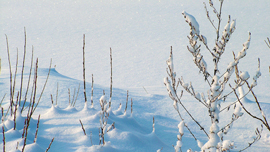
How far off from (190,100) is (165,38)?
42.2 feet

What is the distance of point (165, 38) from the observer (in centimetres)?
1667

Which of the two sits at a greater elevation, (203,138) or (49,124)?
(49,124)

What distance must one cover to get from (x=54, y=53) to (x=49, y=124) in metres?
11.8

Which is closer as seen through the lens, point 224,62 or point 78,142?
point 78,142

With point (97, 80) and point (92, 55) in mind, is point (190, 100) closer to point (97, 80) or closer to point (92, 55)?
point (97, 80)

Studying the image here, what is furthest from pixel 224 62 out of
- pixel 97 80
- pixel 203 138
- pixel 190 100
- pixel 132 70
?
pixel 203 138

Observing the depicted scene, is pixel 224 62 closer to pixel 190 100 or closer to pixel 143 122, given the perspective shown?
pixel 190 100

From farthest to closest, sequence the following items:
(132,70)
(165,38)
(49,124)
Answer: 1. (165,38)
2. (132,70)
3. (49,124)

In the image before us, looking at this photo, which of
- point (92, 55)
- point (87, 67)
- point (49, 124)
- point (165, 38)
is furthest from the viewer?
point (165, 38)

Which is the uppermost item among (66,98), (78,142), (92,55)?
(92,55)

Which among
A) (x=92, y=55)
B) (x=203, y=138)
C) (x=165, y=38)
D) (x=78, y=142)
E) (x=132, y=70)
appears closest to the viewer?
(x=78, y=142)

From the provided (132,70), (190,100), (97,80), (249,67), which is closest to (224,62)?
(249,67)

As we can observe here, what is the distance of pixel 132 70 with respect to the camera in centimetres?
1002

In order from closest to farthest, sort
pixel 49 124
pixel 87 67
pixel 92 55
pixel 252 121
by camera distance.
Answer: pixel 49 124
pixel 252 121
pixel 87 67
pixel 92 55
